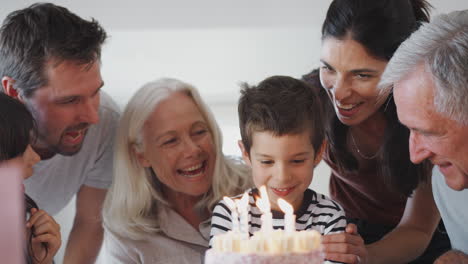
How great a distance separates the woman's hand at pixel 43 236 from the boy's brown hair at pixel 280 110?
0.71 m

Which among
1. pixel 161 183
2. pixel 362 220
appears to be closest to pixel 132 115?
pixel 161 183

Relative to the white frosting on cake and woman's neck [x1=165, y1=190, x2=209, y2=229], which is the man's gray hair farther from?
woman's neck [x1=165, y1=190, x2=209, y2=229]

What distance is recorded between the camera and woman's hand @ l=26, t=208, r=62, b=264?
6.92ft

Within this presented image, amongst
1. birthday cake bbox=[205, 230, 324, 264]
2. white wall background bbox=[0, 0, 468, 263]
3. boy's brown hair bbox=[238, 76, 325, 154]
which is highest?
white wall background bbox=[0, 0, 468, 263]

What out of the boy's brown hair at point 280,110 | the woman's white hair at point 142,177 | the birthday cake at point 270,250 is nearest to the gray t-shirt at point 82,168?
the woman's white hair at point 142,177

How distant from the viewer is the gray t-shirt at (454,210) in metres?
2.08

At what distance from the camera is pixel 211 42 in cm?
452

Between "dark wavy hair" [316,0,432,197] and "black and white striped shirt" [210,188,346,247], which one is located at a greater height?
"dark wavy hair" [316,0,432,197]

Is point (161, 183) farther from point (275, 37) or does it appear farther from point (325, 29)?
point (275, 37)

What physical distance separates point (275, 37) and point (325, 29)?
7.36 feet

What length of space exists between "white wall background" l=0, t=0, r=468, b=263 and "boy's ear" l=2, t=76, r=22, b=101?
1.88 metres

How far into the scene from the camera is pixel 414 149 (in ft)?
5.89

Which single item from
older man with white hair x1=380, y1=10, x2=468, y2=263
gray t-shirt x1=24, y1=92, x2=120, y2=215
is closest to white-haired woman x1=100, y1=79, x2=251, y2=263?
gray t-shirt x1=24, y1=92, x2=120, y2=215

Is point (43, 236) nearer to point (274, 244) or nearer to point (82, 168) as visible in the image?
point (82, 168)
